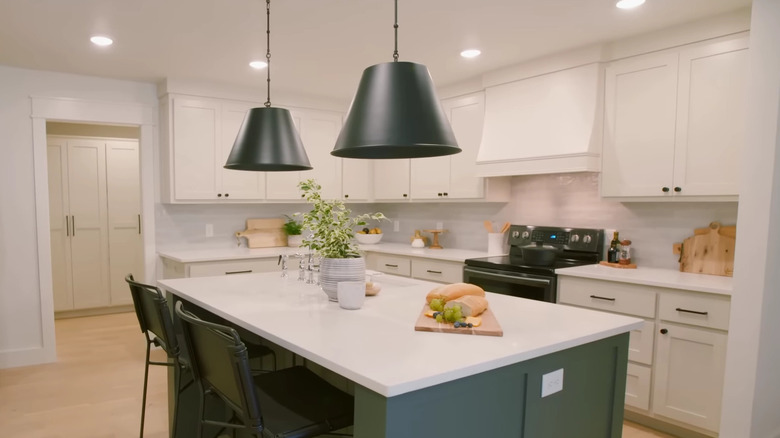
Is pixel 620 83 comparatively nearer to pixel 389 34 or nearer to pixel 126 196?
pixel 389 34

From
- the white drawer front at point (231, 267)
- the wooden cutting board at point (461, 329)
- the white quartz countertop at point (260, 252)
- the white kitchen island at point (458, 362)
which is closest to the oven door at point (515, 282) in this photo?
the white quartz countertop at point (260, 252)

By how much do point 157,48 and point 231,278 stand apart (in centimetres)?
177

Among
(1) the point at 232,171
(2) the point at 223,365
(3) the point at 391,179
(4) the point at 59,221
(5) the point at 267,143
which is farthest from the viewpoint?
(4) the point at 59,221

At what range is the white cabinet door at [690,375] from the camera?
101 inches

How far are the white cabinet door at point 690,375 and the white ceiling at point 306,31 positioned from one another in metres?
1.74

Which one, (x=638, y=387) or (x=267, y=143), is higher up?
(x=267, y=143)

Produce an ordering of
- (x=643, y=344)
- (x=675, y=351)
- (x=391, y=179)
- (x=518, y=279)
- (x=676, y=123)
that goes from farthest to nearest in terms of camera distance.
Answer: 1. (x=391, y=179)
2. (x=518, y=279)
3. (x=676, y=123)
4. (x=643, y=344)
5. (x=675, y=351)

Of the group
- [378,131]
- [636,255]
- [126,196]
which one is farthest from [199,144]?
[636,255]

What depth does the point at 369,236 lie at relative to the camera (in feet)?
16.8

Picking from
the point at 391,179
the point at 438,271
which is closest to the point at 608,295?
the point at 438,271

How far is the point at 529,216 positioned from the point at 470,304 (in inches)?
97.7

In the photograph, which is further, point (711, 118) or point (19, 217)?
point (19, 217)

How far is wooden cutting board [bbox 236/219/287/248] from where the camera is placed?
4754mm

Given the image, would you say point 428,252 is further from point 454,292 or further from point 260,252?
point 454,292
